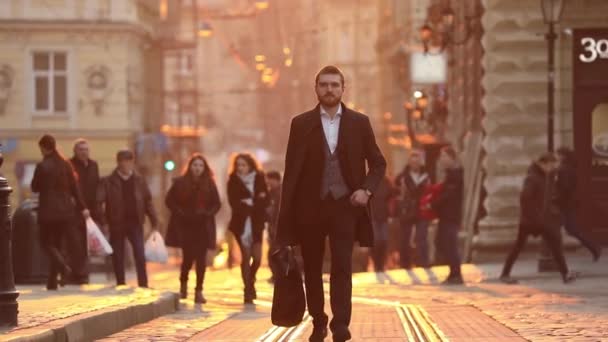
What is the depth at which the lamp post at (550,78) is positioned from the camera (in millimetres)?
24172

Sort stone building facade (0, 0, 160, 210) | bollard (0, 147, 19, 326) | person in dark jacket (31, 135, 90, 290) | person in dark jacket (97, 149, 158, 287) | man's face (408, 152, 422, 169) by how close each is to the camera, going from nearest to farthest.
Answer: bollard (0, 147, 19, 326), person in dark jacket (31, 135, 90, 290), person in dark jacket (97, 149, 158, 287), man's face (408, 152, 422, 169), stone building facade (0, 0, 160, 210)

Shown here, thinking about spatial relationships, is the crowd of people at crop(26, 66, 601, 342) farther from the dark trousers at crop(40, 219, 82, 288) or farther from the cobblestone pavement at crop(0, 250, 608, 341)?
the cobblestone pavement at crop(0, 250, 608, 341)

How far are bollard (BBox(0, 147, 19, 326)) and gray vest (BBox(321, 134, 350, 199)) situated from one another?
2.18m

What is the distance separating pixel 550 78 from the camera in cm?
2484

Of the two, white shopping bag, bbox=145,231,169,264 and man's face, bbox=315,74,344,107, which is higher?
man's face, bbox=315,74,344,107

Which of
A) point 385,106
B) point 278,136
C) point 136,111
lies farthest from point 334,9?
point 136,111

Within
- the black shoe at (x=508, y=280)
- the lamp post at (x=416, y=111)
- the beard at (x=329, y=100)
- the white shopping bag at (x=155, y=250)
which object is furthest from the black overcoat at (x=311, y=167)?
the lamp post at (x=416, y=111)

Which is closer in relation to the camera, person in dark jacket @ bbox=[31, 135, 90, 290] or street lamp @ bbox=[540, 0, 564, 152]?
person in dark jacket @ bbox=[31, 135, 90, 290]

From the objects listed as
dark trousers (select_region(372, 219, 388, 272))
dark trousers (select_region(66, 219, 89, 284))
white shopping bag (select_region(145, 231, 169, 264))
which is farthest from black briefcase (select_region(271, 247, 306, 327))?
dark trousers (select_region(372, 219, 388, 272))

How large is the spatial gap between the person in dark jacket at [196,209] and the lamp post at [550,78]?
5.40 metres

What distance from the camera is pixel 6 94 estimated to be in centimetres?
5341

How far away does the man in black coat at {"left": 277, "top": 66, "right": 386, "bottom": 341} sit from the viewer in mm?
11953

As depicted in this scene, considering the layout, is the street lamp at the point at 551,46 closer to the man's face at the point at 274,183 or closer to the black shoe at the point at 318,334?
the man's face at the point at 274,183

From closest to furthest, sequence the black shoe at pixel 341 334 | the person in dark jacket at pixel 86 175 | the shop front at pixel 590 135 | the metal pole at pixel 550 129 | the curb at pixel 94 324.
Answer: the black shoe at pixel 341 334 < the curb at pixel 94 324 < the person in dark jacket at pixel 86 175 < the metal pole at pixel 550 129 < the shop front at pixel 590 135
